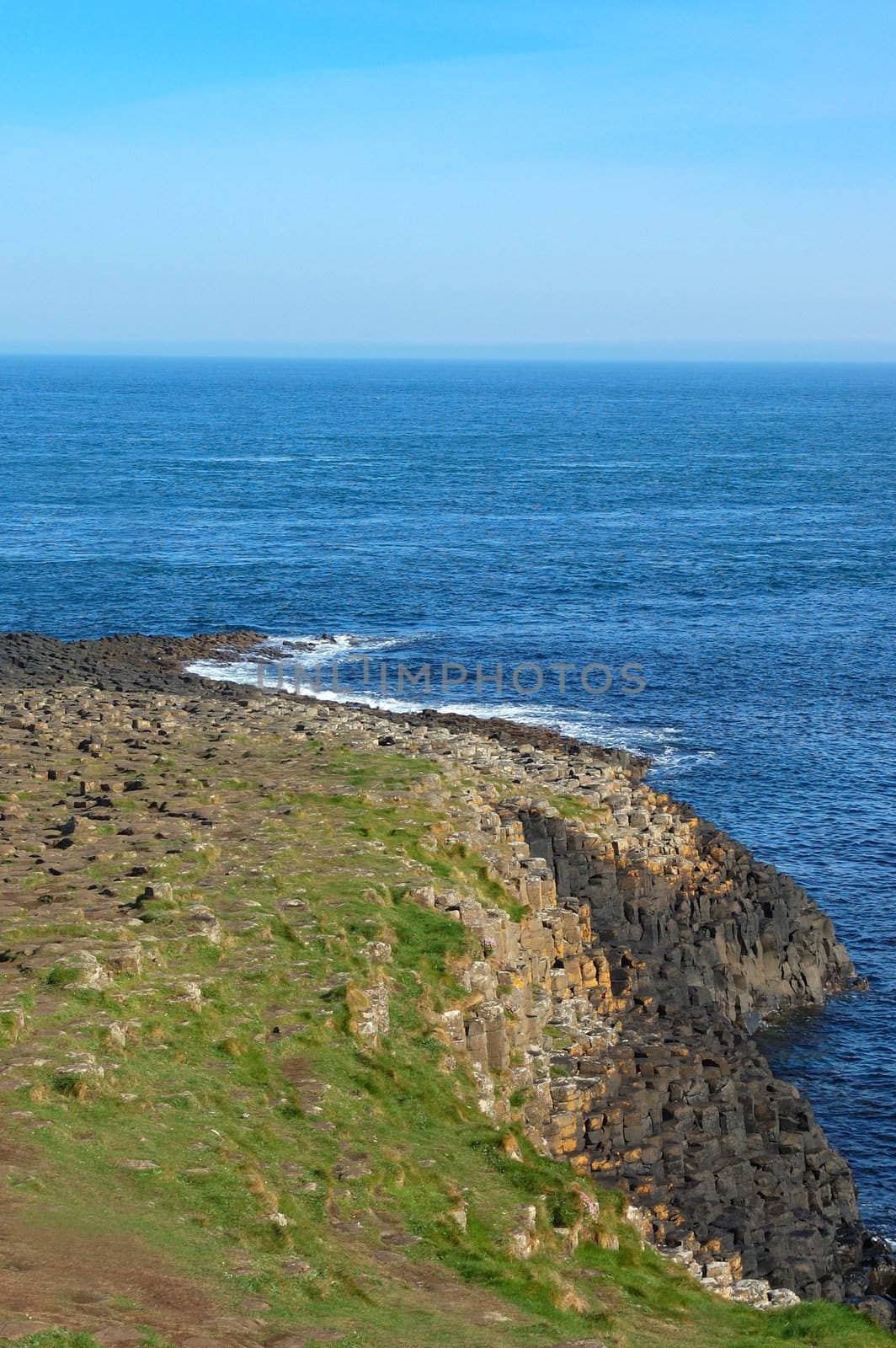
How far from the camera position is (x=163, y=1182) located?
25094 mm

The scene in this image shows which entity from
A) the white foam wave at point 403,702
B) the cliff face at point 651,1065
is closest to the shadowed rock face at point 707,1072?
the cliff face at point 651,1065

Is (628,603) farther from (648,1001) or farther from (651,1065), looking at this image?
(651,1065)

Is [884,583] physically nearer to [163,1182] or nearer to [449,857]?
[449,857]

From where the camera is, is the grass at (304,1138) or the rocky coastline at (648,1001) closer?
the grass at (304,1138)

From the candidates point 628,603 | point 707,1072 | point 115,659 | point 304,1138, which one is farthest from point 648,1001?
point 628,603

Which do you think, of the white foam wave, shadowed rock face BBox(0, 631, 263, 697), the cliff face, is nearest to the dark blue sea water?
the white foam wave

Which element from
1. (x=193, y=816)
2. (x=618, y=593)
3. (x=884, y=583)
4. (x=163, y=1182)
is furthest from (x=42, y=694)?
(x=884, y=583)

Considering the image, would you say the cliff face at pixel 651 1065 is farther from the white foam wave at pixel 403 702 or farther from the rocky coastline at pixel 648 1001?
the white foam wave at pixel 403 702

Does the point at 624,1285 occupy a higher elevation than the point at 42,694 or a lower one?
lower

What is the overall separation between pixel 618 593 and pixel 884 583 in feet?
82.5

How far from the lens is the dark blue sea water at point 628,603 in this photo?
63812mm

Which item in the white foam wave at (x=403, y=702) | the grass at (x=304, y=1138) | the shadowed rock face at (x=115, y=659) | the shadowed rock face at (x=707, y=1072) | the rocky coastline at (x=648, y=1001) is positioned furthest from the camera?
the shadowed rock face at (x=115, y=659)

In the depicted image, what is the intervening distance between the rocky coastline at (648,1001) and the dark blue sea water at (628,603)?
131 inches

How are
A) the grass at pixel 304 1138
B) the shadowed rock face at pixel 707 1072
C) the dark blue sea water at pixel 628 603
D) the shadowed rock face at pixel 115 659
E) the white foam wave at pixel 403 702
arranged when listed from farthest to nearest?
1. the shadowed rock face at pixel 115 659
2. the white foam wave at pixel 403 702
3. the dark blue sea water at pixel 628 603
4. the shadowed rock face at pixel 707 1072
5. the grass at pixel 304 1138
